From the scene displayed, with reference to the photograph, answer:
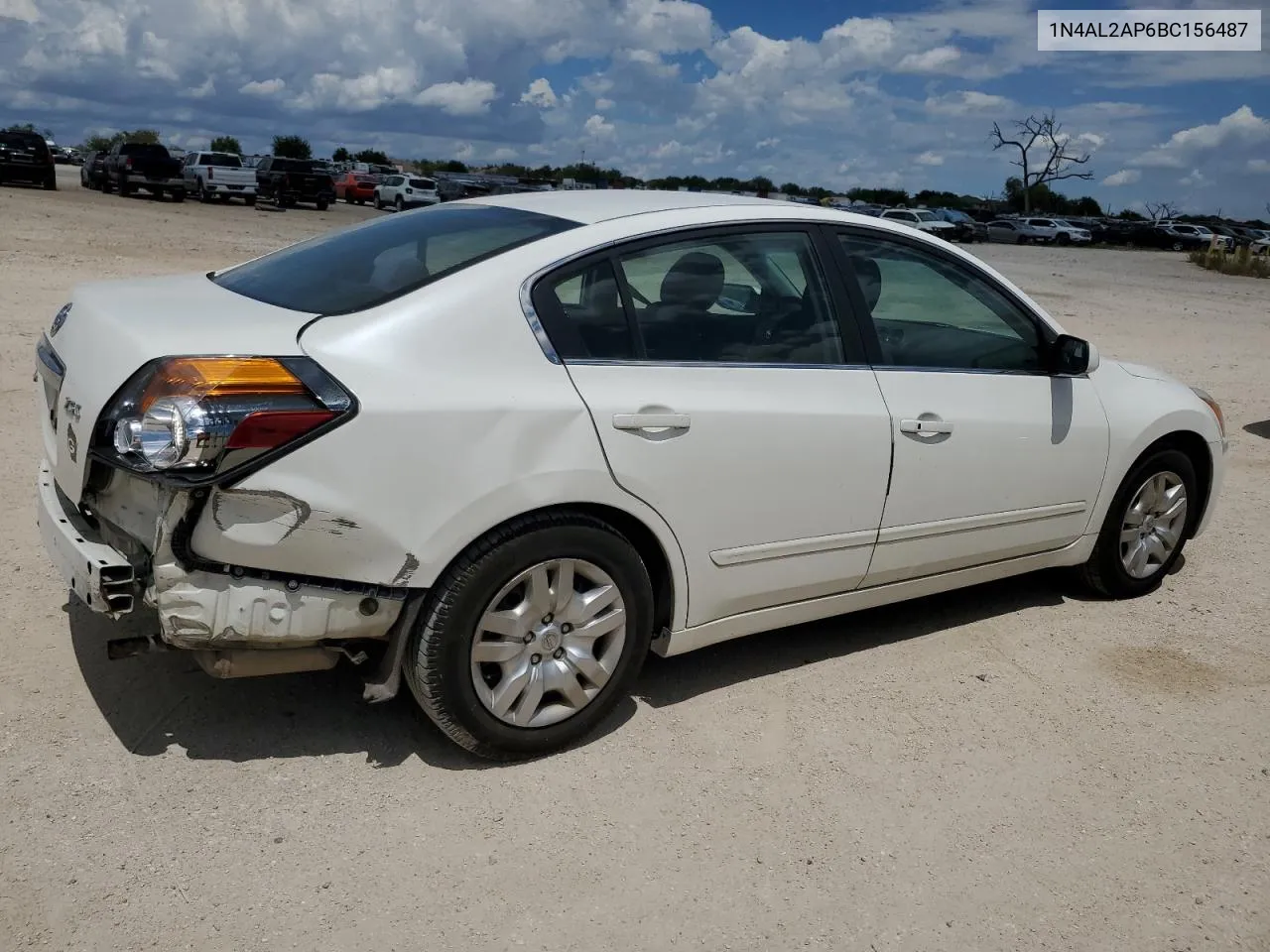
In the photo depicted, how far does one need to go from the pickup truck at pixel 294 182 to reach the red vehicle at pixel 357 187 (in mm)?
9207

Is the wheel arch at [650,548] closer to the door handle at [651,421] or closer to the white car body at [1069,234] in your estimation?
the door handle at [651,421]

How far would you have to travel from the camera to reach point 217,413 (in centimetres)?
280

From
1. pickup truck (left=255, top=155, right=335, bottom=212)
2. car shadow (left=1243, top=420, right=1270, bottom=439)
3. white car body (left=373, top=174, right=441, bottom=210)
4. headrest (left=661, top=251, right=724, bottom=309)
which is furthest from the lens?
white car body (left=373, top=174, right=441, bottom=210)

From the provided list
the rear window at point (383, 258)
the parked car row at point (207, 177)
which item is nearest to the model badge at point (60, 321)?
the rear window at point (383, 258)

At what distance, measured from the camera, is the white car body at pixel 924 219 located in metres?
44.8

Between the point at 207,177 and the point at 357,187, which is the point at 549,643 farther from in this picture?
the point at 357,187

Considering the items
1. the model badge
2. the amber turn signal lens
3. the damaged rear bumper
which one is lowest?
the damaged rear bumper

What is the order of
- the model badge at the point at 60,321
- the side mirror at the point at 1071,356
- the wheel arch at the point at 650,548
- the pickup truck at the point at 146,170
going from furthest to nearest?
the pickup truck at the point at 146,170 < the side mirror at the point at 1071,356 < the model badge at the point at 60,321 < the wheel arch at the point at 650,548

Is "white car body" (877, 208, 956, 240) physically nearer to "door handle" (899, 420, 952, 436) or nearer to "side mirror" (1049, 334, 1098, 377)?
"side mirror" (1049, 334, 1098, 377)

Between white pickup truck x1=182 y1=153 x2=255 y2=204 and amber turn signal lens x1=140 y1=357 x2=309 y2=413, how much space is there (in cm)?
3699

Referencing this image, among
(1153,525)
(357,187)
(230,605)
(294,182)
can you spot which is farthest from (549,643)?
(357,187)

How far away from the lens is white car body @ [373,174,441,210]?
43.4m

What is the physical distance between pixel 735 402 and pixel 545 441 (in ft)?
2.29

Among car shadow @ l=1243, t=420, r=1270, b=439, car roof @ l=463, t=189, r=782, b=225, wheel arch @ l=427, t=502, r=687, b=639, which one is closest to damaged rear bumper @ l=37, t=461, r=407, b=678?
wheel arch @ l=427, t=502, r=687, b=639
